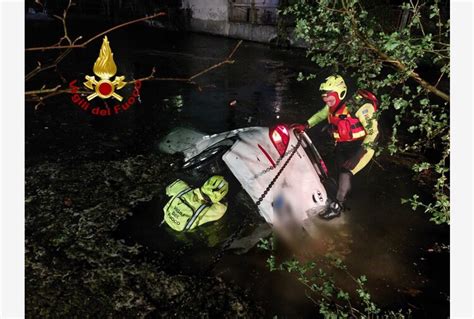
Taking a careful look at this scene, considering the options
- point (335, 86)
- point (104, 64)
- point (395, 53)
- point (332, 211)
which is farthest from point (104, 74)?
point (332, 211)

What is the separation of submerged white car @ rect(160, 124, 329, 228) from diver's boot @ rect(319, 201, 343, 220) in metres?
0.14

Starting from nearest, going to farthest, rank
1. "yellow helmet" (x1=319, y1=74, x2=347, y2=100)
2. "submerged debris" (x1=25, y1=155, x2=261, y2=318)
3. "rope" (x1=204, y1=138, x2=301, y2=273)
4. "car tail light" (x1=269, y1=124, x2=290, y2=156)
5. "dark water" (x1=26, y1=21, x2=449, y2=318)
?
"submerged debris" (x1=25, y1=155, x2=261, y2=318) < "dark water" (x1=26, y1=21, x2=449, y2=318) < "rope" (x1=204, y1=138, x2=301, y2=273) < "yellow helmet" (x1=319, y1=74, x2=347, y2=100) < "car tail light" (x1=269, y1=124, x2=290, y2=156)

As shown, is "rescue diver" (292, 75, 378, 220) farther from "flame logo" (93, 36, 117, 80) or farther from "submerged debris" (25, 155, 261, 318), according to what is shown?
"flame logo" (93, 36, 117, 80)

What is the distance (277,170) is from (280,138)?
1.81 ft

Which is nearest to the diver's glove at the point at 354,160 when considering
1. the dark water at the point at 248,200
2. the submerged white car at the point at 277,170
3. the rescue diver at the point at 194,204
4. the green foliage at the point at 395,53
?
the submerged white car at the point at 277,170

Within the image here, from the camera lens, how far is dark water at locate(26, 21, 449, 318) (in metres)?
4.86

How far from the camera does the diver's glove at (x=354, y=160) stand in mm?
5887

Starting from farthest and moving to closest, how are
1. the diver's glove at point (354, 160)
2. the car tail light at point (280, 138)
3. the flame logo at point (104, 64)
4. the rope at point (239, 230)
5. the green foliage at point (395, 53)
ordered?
the diver's glove at point (354, 160) → the car tail light at point (280, 138) → the rope at point (239, 230) → the green foliage at point (395, 53) → the flame logo at point (104, 64)

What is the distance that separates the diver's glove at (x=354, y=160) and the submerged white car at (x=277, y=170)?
0.42 metres

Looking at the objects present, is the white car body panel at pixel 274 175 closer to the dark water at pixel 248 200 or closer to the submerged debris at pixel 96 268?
the dark water at pixel 248 200

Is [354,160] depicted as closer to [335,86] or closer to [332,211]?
[332,211]

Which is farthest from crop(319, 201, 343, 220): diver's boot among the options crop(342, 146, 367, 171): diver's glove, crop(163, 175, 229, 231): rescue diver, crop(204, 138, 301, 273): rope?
crop(163, 175, 229, 231): rescue diver

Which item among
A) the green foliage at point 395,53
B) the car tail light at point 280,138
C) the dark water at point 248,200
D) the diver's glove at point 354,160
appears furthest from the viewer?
the diver's glove at point 354,160

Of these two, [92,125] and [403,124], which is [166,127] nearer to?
[92,125]
